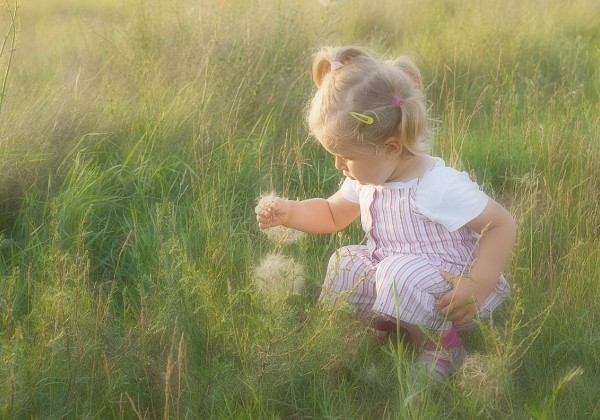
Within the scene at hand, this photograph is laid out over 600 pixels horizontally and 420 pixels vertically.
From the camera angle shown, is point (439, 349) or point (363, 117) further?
point (439, 349)

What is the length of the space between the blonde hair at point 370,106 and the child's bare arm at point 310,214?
34 centimetres

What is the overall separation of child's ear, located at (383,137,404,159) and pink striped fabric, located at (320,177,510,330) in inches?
5.4

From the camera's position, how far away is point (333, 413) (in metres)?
2.50

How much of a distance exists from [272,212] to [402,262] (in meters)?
0.48

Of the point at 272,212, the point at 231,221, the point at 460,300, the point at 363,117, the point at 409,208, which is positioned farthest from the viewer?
the point at 231,221

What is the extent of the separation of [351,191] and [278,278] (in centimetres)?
52

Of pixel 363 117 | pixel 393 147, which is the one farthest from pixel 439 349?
pixel 363 117

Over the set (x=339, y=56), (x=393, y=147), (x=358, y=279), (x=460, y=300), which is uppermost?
(x=339, y=56)

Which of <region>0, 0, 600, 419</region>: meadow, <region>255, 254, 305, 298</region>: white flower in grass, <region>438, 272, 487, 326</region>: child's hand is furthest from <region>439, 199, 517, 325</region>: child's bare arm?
<region>255, 254, 305, 298</region>: white flower in grass

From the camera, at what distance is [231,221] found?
356cm

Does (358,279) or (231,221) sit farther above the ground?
(358,279)

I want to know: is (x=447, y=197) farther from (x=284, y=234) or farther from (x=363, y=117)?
(x=284, y=234)

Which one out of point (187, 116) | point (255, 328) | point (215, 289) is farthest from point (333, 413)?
point (187, 116)

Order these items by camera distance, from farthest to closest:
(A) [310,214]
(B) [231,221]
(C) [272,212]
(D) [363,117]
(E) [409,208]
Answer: (B) [231,221], (A) [310,214], (C) [272,212], (E) [409,208], (D) [363,117]
